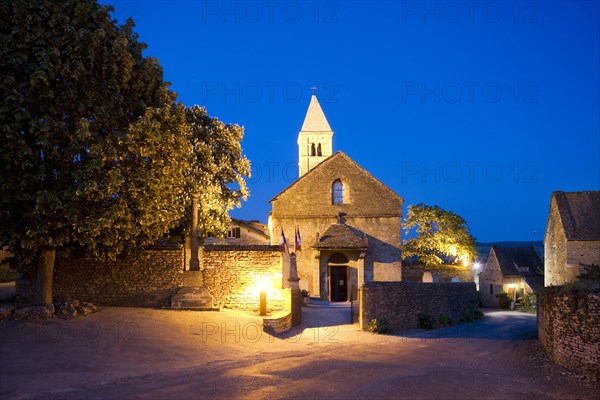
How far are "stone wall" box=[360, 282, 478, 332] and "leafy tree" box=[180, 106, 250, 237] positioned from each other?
7922mm

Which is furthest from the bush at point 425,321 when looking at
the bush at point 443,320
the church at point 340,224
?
the church at point 340,224

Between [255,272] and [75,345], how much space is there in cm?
877

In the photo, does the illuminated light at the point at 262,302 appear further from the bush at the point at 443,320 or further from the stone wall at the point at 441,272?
the stone wall at the point at 441,272

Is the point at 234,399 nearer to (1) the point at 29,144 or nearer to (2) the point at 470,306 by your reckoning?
(1) the point at 29,144

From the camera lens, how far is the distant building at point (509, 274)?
51500mm

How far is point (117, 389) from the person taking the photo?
1036 centimetres

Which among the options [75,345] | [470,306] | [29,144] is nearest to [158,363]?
[75,345]

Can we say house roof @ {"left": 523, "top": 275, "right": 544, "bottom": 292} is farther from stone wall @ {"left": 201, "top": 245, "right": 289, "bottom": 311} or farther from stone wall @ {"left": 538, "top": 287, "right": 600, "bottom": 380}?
stone wall @ {"left": 538, "top": 287, "right": 600, "bottom": 380}

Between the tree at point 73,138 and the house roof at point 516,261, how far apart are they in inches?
1708

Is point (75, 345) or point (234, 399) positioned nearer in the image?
point (234, 399)

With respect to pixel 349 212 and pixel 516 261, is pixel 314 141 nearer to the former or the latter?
pixel 349 212

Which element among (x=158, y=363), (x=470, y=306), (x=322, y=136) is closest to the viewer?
(x=158, y=363)

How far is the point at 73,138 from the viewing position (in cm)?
1521

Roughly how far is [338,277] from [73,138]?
2203cm
